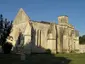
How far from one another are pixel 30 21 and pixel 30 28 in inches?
126

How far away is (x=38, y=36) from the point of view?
55969 mm

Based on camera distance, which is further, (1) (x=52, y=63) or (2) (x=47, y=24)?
(2) (x=47, y=24)

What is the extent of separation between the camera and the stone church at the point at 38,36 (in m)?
53.2

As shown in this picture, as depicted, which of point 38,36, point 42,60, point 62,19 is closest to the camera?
point 42,60

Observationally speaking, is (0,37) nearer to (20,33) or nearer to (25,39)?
(25,39)

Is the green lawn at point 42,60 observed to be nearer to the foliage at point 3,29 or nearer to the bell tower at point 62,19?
the foliage at point 3,29

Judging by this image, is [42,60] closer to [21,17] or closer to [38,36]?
[38,36]

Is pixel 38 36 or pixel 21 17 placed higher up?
pixel 21 17

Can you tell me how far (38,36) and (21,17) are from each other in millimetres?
6740

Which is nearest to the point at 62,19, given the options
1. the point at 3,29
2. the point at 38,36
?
the point at 38,36

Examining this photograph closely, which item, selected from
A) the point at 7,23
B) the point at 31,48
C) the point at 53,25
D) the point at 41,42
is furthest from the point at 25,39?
the point at 7,23

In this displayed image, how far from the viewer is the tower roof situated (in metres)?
55.7

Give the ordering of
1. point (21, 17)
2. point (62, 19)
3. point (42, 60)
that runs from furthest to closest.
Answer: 1. point (62, 19)
2. point (21, 17)
3. point (42, 60)

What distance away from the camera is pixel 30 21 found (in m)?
54.7
